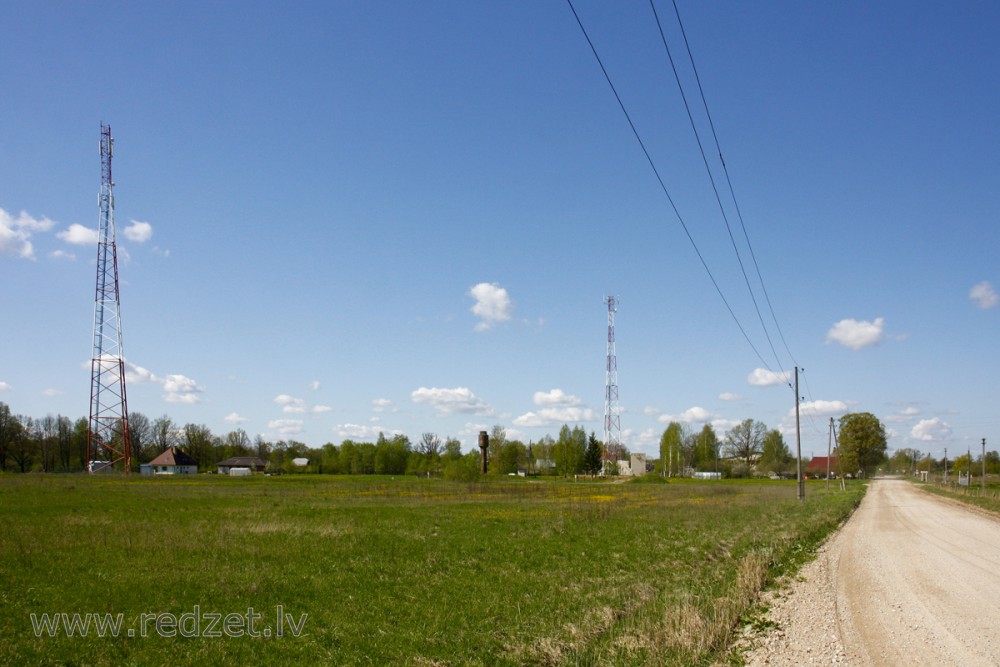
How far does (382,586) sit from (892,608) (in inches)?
509

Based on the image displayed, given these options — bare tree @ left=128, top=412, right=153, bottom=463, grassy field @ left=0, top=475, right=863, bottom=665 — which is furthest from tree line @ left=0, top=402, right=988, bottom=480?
grassy field @ left=0, top=475, right=863, bottom=665

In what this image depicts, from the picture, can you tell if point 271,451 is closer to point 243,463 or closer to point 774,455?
point 243,463

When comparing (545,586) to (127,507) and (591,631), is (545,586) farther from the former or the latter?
(127,507)

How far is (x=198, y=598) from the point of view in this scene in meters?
16.4

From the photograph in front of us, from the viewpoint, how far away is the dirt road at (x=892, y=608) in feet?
37.3

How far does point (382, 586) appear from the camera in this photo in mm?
19031

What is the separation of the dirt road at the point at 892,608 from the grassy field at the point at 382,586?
110cm

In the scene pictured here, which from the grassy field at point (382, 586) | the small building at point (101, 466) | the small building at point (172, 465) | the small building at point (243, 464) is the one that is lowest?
the small building at point (243, 464)

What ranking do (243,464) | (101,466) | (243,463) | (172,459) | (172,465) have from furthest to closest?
(243,463), (243,464), (172,459), (172,465), (101,466)

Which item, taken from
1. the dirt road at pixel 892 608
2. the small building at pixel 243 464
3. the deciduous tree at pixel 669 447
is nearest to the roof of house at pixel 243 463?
the small building at pixel 243 464

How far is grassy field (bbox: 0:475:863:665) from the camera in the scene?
41.9ft

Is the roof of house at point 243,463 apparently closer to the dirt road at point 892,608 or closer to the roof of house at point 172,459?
the roof of house at point 172,459

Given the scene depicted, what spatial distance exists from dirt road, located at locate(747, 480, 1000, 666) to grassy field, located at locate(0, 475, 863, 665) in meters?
1.10

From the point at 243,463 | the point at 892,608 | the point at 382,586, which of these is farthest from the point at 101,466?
the point at 892,608
